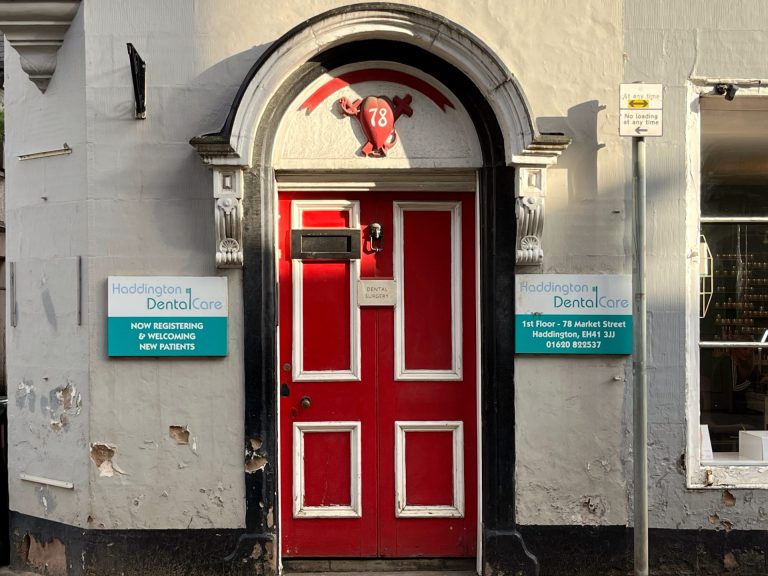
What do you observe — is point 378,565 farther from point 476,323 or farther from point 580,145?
point 580,145

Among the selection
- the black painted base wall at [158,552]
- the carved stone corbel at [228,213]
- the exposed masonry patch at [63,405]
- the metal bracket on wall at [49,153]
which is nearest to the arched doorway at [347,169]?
the carved stone corbel at [228,213]

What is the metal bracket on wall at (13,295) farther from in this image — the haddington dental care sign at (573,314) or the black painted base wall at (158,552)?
the haddington dental care sign at (573,314)

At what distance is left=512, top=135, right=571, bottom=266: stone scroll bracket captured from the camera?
211 inches

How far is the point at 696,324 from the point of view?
5.63 m

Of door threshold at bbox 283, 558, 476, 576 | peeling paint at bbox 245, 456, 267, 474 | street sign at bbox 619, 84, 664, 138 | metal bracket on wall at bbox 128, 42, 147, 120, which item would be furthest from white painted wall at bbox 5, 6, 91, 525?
street sign at bbox 619, 84, 664, 138

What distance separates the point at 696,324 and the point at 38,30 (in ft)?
16.0

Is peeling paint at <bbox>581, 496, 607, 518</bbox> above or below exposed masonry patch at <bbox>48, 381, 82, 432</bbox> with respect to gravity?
below

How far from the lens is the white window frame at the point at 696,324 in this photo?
556cm

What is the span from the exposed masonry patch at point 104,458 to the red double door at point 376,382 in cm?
112

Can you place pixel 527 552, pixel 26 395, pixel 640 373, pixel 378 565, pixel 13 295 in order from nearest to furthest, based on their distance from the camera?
pixel 640 373 → pixel 527 552 → pixel 378 565 → pixel 26 395 → pixel 13 295

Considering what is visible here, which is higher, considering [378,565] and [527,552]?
[527,552]

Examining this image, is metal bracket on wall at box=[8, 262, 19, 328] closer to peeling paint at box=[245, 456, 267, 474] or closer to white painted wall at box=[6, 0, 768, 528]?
white painted wall at box=[6, 0, 768, 528]

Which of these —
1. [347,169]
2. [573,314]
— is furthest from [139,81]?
[573,314]

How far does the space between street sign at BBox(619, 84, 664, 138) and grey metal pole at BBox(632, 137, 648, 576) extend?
0.07 m
